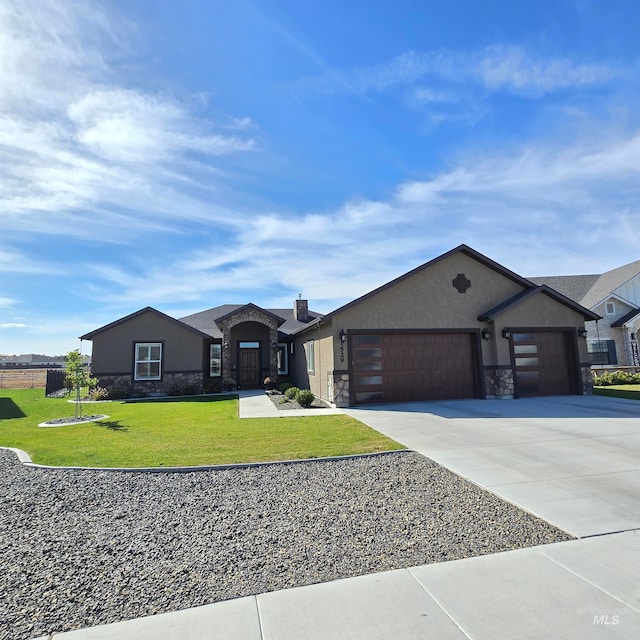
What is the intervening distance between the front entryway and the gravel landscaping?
1607 centimetres

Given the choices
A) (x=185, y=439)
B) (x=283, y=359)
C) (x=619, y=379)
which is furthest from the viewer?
(x=283, y=359)

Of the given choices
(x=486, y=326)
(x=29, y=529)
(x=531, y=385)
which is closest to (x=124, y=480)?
(x=29, y=529)

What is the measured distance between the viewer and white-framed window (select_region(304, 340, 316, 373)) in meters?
16.6

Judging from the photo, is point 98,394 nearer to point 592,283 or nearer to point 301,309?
point 301,309

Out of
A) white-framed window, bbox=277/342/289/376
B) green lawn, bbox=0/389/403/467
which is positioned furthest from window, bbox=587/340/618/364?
green lawn, bbox=0/389/403/467

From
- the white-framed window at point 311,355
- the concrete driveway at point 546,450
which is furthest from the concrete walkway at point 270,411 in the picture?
the white-framed window at point 311,355

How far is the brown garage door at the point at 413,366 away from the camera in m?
13.7

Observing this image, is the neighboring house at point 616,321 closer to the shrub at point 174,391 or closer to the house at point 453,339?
the house at point 453,339

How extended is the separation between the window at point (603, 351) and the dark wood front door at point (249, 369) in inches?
877

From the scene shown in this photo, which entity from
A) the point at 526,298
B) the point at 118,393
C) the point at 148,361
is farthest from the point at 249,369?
the point at 526,298

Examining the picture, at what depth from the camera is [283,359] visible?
23.7m

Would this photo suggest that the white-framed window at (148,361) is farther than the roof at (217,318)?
No

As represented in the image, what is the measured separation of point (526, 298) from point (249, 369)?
14.5 metres

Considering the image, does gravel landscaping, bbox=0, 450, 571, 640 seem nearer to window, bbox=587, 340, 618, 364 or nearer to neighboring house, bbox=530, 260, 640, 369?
window, bbox=587, 340, 618, 364
